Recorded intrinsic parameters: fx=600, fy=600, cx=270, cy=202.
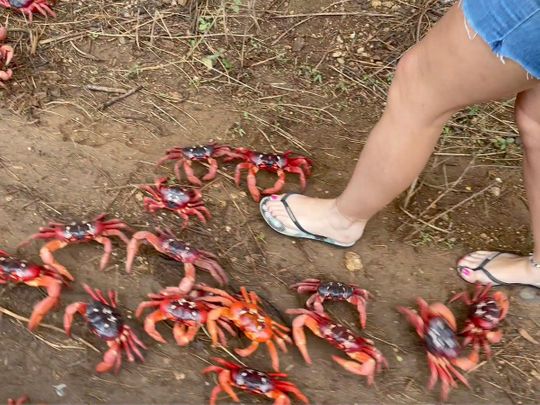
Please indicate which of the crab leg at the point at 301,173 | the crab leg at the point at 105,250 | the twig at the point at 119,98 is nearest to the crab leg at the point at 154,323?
the crab leg at the point at 105,250

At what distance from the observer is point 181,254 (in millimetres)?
2832

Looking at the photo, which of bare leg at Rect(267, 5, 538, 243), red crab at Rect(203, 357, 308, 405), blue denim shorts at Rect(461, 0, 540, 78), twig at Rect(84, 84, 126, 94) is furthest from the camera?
twig at Rect(84, 84, 126, 94)

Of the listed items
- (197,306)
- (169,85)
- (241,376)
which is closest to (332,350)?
(241,376)

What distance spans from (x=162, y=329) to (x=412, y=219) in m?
1.49

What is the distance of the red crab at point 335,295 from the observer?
2799 millimetres

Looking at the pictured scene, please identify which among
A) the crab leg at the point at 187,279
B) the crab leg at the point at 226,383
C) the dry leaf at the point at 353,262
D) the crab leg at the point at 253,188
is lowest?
the crab leg at the point at 226,383

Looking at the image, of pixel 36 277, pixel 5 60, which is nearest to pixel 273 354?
pixel 36 277

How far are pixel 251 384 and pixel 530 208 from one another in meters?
1.46

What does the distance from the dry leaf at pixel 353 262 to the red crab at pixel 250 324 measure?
543 millimetres

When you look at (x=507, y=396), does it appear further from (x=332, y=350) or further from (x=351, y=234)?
(x=351, y=234)

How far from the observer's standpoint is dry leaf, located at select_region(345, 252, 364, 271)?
3.06m

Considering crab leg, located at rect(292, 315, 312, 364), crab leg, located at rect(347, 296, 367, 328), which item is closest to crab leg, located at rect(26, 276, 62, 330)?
crab leg, located at rect(292, 315, 312, 364)

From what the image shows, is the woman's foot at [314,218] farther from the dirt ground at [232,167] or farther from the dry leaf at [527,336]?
the dry leaf at [527,336]

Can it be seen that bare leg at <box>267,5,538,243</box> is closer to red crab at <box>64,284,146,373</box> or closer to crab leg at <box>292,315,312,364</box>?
crab leg at <box>292,315,312,364</box>
